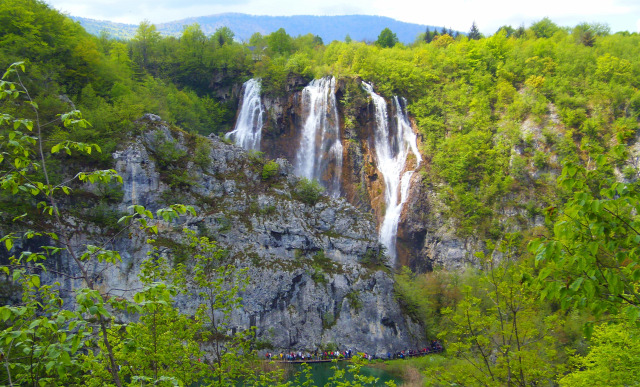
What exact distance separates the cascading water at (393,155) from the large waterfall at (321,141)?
16.6 ft

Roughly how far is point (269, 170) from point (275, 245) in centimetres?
724

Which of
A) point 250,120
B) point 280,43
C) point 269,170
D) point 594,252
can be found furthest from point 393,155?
point 594,252

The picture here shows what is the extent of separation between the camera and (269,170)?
41.5 metres

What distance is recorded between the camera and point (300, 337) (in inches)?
1399

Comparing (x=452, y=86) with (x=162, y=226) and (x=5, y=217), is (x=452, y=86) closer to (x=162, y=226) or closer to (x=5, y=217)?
(x=162, y=226)

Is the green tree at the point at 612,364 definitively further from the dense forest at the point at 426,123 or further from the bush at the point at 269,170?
the bush at the point at 269,170

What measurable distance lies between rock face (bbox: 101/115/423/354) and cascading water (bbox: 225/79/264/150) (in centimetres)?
1201

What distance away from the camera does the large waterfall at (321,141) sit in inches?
2050

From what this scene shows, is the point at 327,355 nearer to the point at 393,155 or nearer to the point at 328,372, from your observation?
the point at 328,372

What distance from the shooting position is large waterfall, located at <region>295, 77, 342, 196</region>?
52.1m

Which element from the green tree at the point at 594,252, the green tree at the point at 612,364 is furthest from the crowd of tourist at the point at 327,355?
the green tree at the point at 594,252

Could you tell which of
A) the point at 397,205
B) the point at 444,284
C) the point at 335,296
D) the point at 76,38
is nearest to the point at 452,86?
the point at 397,205

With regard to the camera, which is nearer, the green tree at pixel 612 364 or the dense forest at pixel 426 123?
the green tree at pixel 612 364

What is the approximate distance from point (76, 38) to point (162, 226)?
23550 mm
